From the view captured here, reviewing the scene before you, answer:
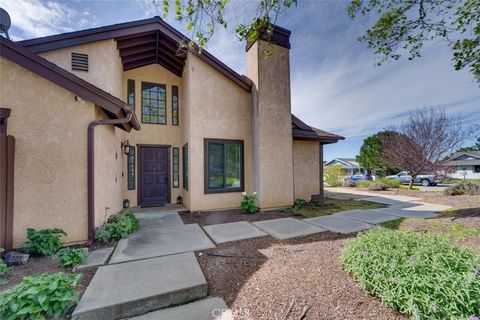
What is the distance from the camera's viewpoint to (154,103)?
8664mm

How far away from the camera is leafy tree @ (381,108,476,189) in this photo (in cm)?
1407

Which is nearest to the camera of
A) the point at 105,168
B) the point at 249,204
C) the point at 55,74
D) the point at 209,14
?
the point at 209,14

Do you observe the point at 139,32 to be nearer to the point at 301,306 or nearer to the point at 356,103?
the point at 301,306

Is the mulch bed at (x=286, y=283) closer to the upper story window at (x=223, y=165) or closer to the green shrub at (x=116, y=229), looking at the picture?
the green shrub at (x=116, y=229)

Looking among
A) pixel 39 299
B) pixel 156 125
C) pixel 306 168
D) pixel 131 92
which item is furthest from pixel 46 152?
pixel 306 168

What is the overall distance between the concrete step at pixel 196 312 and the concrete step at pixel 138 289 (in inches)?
3.9

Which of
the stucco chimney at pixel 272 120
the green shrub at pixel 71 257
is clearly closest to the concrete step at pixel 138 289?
the green shrub at pixel 71 257

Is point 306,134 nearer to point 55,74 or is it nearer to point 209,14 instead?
point 209,14

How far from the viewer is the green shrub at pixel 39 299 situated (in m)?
2.04

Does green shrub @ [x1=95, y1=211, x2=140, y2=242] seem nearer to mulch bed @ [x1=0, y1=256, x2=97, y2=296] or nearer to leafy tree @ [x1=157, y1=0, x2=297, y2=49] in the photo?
mulch bed @ [x1=0, y1=256, x2=97, y2=296]

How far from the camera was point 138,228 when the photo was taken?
17.3 feet

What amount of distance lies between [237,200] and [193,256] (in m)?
4.13

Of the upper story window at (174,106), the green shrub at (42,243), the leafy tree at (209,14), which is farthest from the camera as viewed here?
the upper story window at (174,106)

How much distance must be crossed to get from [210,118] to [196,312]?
5.97 m
